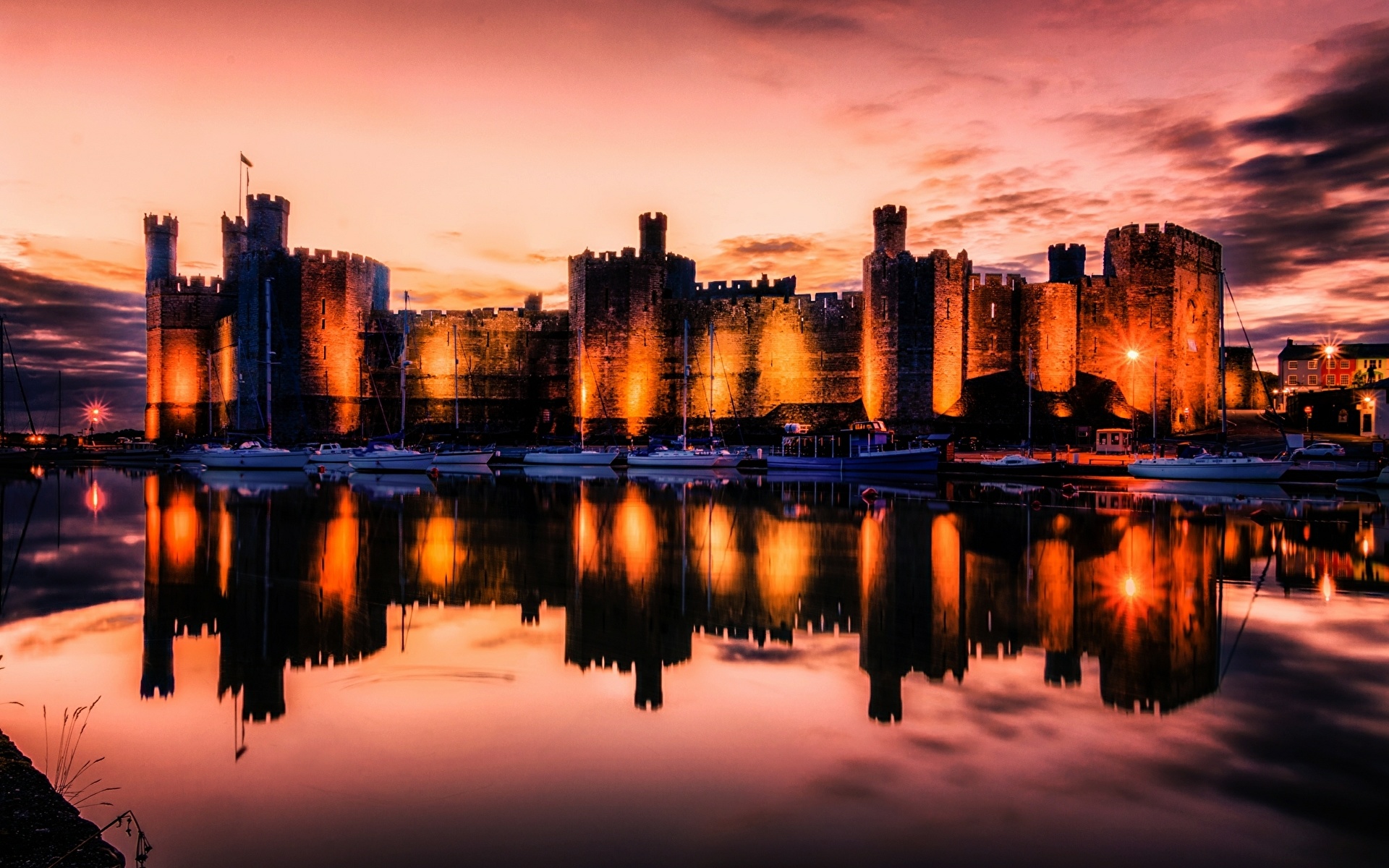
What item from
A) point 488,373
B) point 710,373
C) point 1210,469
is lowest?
point 1210,469

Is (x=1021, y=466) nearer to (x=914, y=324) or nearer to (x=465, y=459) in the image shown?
(x=914, y=324)

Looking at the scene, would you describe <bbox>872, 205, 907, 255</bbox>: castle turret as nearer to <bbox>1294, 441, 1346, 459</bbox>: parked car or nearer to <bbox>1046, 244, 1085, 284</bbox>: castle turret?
<bbox>1046, 244, 1085, 284</bbox>: castle turret

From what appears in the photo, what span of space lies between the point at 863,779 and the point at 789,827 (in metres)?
0.63

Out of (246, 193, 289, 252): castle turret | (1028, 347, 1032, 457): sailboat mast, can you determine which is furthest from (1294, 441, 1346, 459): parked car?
(246, 193, 289, 252): castle turret

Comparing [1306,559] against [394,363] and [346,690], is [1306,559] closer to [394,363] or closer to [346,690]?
[346,690]

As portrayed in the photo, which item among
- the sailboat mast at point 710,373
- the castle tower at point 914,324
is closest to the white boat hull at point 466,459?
the sailboat mast at point 710,373

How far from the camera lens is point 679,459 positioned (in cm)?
3108

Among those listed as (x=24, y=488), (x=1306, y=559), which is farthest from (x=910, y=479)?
(x=24, y=488)

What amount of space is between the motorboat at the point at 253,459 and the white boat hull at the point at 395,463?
8.96 feet

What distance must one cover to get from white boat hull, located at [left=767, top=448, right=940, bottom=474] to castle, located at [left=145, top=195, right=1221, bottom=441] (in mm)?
4702

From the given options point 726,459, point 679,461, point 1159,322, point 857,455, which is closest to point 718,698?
point 857,455

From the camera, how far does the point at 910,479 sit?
2689cm

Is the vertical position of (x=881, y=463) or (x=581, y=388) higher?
(x=581, y=388)

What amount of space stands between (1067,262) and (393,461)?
2616cm
